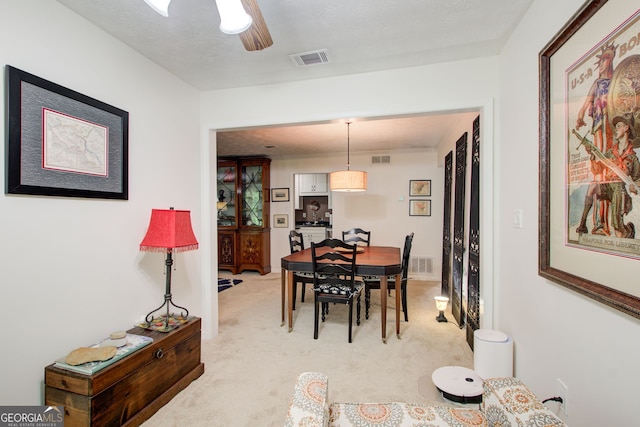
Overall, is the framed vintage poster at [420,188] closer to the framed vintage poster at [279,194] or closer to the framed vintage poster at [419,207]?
the framed vintage poster at [419,207]

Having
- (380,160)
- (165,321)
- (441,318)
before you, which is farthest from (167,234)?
(380,160)

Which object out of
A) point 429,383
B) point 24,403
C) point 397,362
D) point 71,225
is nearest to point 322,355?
point 397,362

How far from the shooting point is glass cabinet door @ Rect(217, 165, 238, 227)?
19.1 ft

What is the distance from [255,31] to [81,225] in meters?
1.52

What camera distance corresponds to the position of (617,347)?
3.26ft

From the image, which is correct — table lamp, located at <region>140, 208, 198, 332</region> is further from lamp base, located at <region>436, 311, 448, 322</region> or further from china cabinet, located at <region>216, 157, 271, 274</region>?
china cabinet, located at <region>216, 157, 271, 274</region>

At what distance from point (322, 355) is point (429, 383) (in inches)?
34.5

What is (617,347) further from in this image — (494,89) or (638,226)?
(494,89)

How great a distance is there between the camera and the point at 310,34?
1.90m

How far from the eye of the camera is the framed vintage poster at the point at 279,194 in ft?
19.3

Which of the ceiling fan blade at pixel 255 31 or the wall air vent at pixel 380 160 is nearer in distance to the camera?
the ceiling fan blade at pixel 255 31

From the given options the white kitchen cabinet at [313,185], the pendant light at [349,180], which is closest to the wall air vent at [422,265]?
the pendant light at [349,180]

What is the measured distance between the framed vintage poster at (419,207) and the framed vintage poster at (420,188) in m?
0.13

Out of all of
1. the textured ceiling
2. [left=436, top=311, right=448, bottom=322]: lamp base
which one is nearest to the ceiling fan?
the textured ceiling
